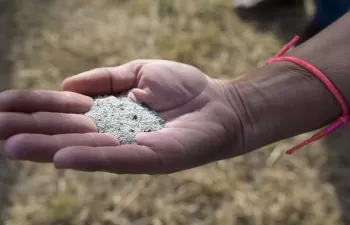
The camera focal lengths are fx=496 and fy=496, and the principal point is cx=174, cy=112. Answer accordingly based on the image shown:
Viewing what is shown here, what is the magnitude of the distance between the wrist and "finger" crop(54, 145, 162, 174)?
218mm

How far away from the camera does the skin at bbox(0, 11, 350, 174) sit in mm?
693

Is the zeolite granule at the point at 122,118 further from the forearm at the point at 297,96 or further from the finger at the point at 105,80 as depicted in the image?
the forearm at the point at 297,96

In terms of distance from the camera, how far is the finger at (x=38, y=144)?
0.63 m

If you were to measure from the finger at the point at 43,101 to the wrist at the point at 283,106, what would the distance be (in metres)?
0.26

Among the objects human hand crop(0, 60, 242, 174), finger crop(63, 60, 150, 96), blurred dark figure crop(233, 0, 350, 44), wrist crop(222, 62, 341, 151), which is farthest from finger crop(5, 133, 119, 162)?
blurred dark figure crop(233, 0, 350, 44)

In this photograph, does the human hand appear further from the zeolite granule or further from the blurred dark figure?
the blurred dark figure

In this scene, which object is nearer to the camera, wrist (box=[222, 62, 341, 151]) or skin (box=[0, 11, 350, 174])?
skin (box=[0, 11, 350, 174])

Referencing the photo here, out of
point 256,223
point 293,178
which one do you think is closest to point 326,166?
point 293,178

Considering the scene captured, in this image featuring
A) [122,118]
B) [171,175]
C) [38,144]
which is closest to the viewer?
[38,144]

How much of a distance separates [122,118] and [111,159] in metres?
0.14

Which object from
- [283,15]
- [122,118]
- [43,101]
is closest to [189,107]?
A: [122,118]

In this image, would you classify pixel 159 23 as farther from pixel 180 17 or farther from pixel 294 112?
pixel 294 112

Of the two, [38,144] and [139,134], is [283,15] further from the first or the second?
[38,144]

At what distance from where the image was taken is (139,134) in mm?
741
